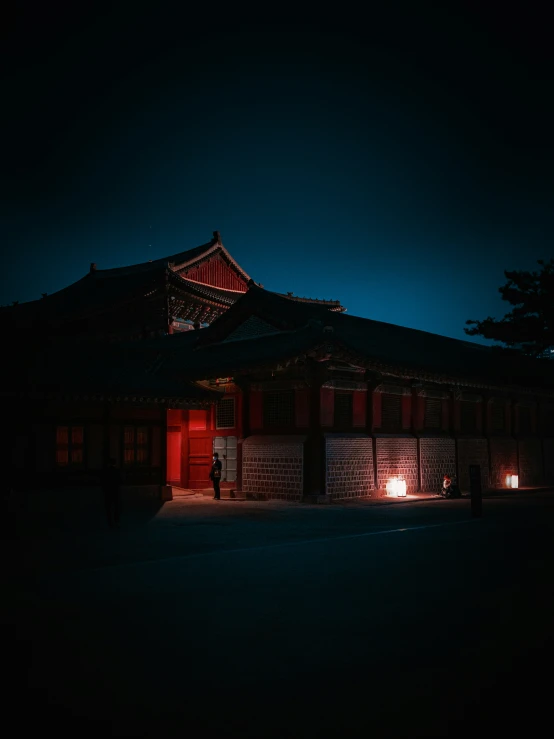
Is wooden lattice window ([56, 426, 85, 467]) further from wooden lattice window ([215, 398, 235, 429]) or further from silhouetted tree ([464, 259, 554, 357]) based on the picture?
silhouetted tree ([464, 259, 554, 357])

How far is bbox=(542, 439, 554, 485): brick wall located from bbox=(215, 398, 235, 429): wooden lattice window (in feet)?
60.8

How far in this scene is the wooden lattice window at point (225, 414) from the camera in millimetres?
25280

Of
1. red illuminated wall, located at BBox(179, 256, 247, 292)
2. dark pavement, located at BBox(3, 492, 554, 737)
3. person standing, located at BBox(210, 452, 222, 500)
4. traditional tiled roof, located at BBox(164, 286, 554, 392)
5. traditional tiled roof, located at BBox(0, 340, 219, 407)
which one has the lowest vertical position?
dark pavement, located at BBox(3, 492, 554, 737)

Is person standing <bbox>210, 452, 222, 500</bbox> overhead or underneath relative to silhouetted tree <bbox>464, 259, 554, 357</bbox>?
underneath

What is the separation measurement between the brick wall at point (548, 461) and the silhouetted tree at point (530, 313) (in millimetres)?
6692

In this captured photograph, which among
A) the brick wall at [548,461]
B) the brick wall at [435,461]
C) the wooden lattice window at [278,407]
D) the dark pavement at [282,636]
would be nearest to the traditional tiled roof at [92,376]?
the wooden lattice window at [278,407]

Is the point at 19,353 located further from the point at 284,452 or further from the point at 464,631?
the point at 464,631

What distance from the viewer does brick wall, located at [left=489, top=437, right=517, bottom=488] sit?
102 feet

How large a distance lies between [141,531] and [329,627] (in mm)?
9310

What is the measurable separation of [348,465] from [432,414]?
20.5 feet

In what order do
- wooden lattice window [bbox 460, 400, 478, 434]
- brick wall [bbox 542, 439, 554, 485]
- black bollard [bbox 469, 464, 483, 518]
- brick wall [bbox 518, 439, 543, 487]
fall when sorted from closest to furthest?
black bollard [bbox 469, 464, 483, 518] < wooden lattice window [bbox 460, 400, 478, 434] < brick wall [bbox 518, 439, 543, 487] < brick wall [bbox 542, 439, 554, 485]

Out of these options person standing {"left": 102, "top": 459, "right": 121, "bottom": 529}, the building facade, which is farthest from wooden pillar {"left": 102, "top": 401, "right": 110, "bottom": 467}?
person standing {"left": 102, "top": 459, "right": 121, "bottom": 529}

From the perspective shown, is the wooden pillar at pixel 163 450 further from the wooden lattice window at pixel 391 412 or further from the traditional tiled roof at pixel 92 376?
the wooden lattice window at pixel 391 412

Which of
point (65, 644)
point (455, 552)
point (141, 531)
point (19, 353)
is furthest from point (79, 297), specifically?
point (65, 644)
